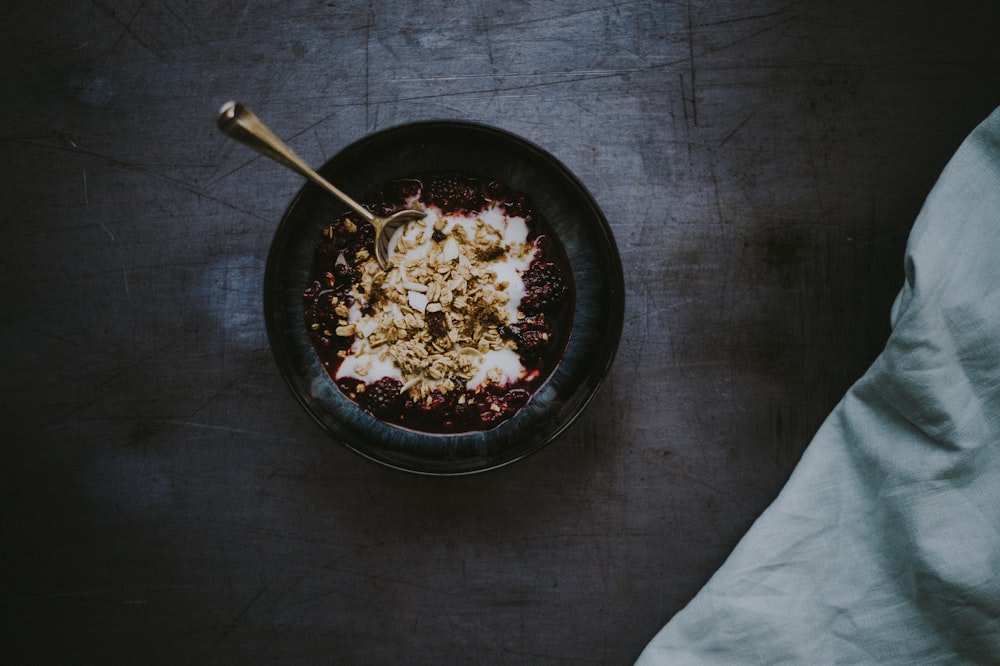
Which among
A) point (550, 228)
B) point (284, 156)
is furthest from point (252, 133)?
point (550, 228)

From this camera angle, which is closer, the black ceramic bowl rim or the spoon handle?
the spoon handle

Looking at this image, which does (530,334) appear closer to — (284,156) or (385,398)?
(385,398)

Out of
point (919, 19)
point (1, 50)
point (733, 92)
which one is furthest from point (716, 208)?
point (1, 50)

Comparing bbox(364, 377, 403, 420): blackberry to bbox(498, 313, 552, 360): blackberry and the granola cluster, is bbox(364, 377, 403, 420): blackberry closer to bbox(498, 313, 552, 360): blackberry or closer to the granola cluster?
the granola cluster

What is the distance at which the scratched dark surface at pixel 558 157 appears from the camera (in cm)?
99

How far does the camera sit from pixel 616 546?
39.6 inches

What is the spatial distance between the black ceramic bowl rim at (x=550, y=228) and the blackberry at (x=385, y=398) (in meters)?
0.02

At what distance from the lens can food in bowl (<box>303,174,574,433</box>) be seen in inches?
36.7

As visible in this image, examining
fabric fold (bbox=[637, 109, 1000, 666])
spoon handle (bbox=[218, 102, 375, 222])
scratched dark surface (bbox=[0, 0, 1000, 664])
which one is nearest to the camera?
spoon handle (bbox=[218, 102, 375, 222])

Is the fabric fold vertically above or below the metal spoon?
below

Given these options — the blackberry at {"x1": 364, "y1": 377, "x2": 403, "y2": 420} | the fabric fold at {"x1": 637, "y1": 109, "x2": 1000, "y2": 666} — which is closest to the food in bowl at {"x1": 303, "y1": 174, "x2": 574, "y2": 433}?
the blackberry at {"x1": 364, "y1": 377, "x2": 403, "y2": 420}

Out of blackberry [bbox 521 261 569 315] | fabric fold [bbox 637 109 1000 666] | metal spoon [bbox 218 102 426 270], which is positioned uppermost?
metal spoon [bbox 218 102 426 270]

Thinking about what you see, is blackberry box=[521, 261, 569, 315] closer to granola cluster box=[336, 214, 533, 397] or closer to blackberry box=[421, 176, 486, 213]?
granola cluster box=[336, 214, 533, 397]

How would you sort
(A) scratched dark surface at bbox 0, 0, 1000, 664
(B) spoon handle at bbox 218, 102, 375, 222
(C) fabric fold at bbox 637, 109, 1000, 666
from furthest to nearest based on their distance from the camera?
1. (A) scratched dark surface at bbox 0, 0, 1000, 664
2. (C) fabric fold at bbox 637, 109, 1000, 666
3. (B) spoon handle at bbox 218, 102, 375, 222
